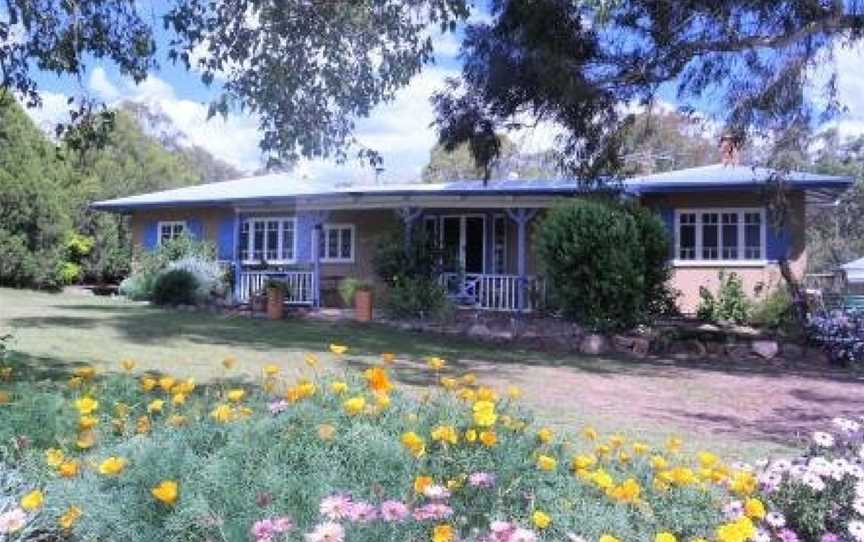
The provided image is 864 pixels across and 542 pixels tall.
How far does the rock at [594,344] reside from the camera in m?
17.3

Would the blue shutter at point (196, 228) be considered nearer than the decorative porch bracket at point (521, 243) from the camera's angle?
No

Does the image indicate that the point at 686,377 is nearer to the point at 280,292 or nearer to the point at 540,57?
the point at 540,57

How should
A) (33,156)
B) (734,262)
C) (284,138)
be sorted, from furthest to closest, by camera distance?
(33,156) → (734,262) → (284,138)

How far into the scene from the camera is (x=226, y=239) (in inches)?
1135

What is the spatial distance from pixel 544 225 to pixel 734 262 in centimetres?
620

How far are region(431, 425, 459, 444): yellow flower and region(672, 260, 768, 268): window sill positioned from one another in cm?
1936

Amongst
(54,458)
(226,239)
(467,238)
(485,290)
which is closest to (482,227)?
(467,238)

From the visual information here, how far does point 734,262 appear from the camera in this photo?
22.3 m

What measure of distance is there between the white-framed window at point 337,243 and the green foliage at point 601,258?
9574 millimetres

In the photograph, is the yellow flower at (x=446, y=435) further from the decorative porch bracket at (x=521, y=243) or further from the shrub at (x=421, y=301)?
the decorative porch bracket at (x=521, y=243)

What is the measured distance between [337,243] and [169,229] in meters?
6.43

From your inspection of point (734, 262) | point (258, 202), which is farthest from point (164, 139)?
point (734, 262)

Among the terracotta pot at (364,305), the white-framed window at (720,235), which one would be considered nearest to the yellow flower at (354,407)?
the terracotta pot at (364,305)

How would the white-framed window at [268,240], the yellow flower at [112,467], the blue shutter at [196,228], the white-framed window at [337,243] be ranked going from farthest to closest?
1. the blue shutter at [196,228]
2. the white-framed window at [268,240]
3. the white-framed window at [337,243]
4. the yellow flower at [112,467]
